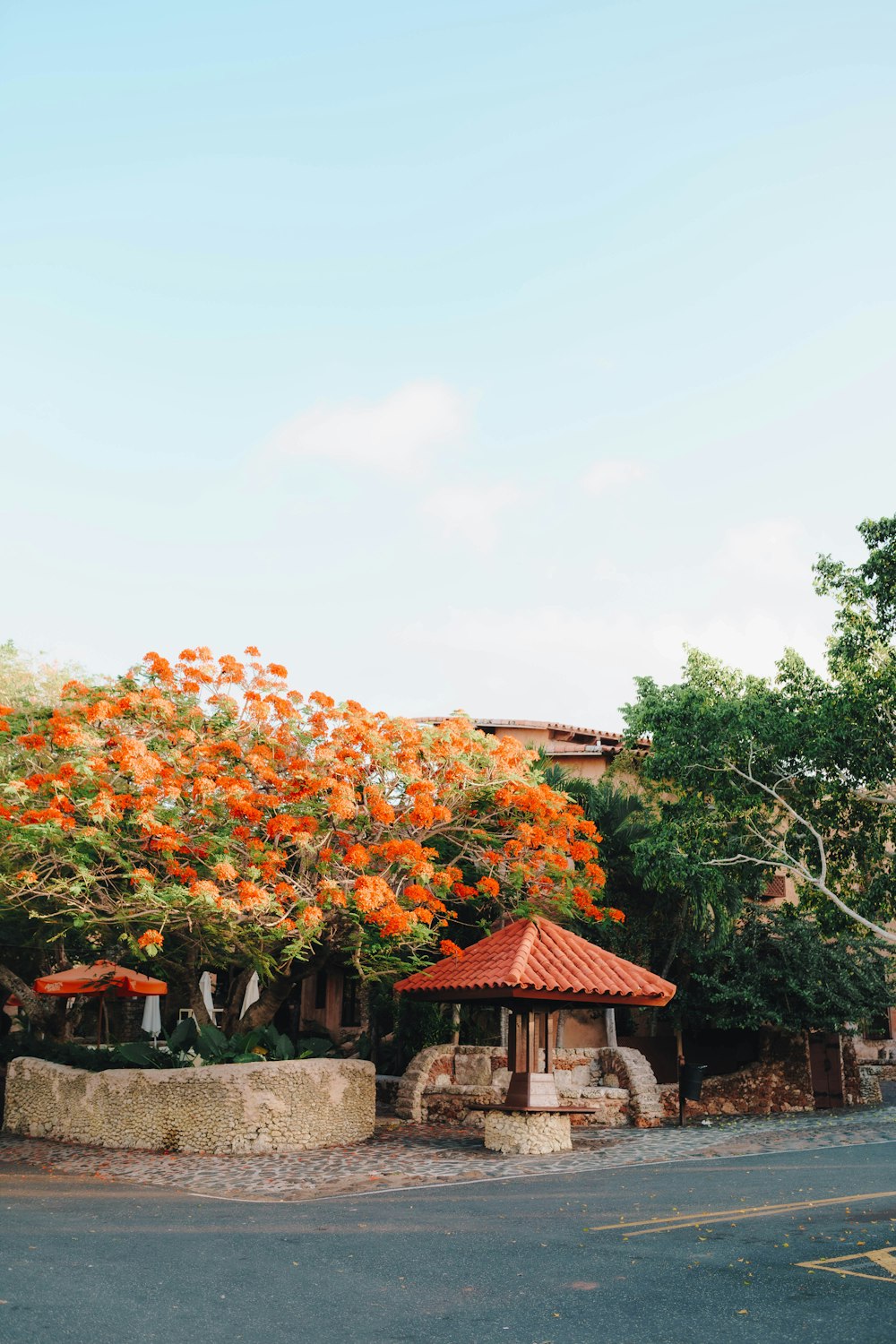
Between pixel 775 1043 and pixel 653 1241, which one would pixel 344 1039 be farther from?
pixel 653 1241

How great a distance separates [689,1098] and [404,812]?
10047mm

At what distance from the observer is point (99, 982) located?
20.2 metres

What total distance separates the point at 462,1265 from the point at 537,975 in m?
7.67

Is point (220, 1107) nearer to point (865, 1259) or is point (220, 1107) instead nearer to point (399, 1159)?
point (399, 1159)

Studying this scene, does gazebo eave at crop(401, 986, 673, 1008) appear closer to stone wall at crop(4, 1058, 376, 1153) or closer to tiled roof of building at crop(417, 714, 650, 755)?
stone wall at crop(4, 1058, 376, 1153)

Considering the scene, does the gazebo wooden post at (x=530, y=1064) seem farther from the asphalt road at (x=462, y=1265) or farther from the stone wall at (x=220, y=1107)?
the asphalt road at (x=462, y=1265)

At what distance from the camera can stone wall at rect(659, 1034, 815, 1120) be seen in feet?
75.8

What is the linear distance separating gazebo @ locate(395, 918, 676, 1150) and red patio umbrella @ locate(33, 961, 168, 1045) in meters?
6.72

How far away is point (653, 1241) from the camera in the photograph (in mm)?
9188

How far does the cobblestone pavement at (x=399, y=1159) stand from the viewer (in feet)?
42.7

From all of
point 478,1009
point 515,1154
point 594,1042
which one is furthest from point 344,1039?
point 515,1154

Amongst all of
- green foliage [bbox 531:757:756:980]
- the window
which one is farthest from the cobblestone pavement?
the window

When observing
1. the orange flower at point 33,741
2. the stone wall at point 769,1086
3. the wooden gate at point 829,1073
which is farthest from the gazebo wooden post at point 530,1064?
the wooden gate at point 829,1073

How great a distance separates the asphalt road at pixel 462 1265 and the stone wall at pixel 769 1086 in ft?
35.9
